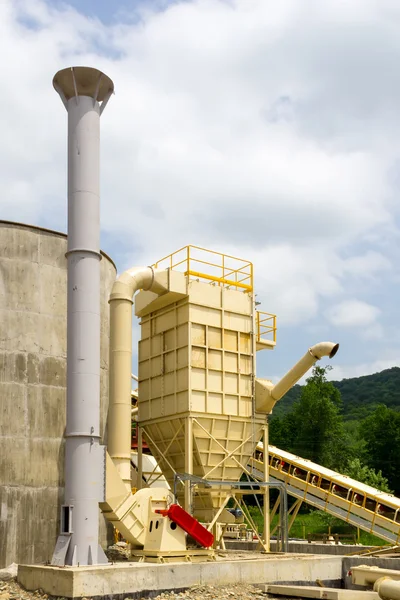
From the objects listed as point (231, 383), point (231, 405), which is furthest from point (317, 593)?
point (231, 383)

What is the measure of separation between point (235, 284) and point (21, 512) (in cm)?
1165

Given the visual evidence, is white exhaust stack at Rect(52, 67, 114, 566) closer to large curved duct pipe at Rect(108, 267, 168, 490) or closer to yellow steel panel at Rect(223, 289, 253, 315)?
large curved duct pipe at Rect(108, 267, 168, 490)

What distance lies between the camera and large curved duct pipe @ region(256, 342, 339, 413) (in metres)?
28.8

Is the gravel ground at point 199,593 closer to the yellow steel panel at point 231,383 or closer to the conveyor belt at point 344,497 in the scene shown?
the yellow steel panel at point 231,383

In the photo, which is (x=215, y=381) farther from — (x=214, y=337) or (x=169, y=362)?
(x=169, y=362)

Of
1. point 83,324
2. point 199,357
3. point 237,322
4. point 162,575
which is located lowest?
point 162,575

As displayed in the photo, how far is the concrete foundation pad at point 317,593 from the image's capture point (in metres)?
20.4

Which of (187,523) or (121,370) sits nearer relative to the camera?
(187,523)

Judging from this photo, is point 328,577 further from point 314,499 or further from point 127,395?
point 314,499

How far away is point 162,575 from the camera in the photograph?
20.8 meters

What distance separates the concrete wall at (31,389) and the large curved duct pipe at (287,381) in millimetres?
7489

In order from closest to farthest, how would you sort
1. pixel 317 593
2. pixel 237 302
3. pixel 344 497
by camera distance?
pixel 317 593 → pixel 237 302 → pixel 344 497

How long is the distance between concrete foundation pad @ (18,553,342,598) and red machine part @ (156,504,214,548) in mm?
879

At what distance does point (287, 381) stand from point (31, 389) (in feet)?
31.8
